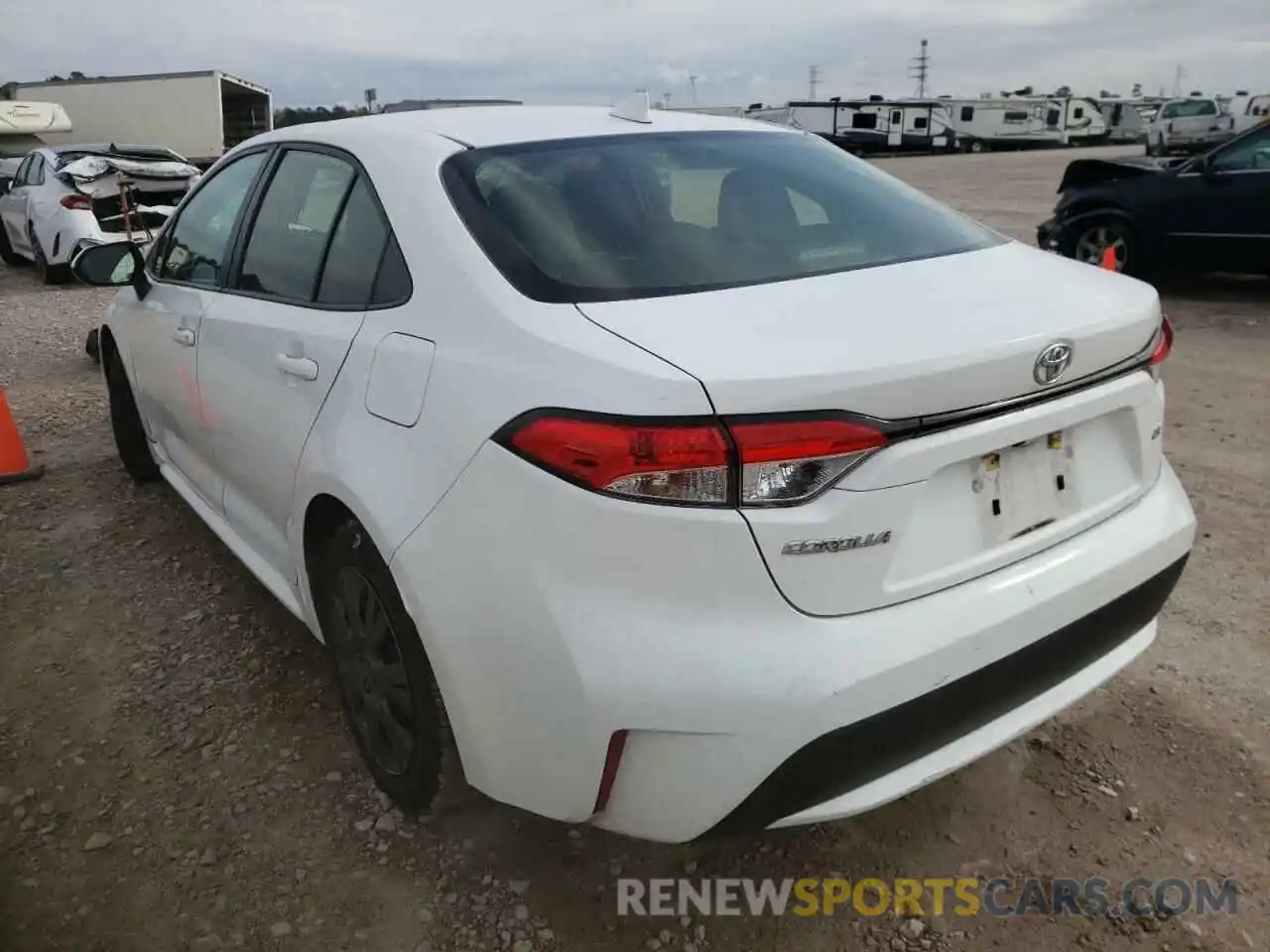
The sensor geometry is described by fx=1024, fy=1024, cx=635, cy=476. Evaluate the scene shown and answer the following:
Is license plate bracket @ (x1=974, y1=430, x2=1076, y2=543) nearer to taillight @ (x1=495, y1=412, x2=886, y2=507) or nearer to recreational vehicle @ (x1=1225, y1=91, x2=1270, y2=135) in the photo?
taillight @ (x1=495, y1=412, x2=886, y2=507)

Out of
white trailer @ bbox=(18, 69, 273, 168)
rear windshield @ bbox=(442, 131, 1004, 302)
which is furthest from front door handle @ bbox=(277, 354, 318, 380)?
white trailer @ bbox=(18, 69, 273, 168)

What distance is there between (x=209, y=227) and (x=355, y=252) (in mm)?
1248

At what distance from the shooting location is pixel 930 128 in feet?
143

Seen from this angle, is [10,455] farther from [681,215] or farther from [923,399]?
[923,399]

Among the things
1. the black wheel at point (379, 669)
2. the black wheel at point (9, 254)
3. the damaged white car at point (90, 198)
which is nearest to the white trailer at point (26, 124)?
the black wheel at point (9, 254)

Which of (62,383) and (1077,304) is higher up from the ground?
(1077,304)

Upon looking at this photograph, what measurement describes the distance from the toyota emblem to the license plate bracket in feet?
0.38

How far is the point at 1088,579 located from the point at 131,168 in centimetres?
1108

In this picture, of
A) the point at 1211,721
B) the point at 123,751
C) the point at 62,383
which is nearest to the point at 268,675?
the point at 123,751

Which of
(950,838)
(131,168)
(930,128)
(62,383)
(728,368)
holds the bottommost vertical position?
(950,838)

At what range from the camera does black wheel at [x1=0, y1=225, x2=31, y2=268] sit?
1273 centimetres

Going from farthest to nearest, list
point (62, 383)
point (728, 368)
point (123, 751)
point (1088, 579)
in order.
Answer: point (62, 383) < point (123, 751) < point (1088, 579) < point (728, 368)

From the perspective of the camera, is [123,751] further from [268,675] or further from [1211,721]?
[1211,721]

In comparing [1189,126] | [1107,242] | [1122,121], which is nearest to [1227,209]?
[1107,242]
